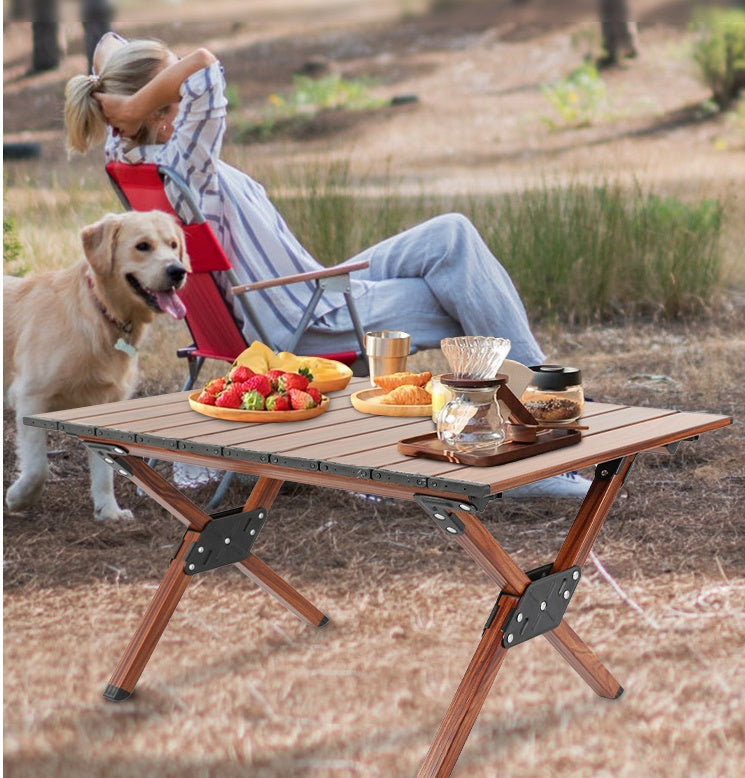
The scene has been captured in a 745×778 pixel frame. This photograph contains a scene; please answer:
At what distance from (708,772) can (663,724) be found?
0.56 ft

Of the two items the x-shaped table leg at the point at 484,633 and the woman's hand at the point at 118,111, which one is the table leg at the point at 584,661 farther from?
the woman's hand at the point at 118,111

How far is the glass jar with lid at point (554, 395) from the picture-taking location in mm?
2047

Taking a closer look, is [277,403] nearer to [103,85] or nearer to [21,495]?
[21,495]

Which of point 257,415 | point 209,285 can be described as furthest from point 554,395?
point 209,285

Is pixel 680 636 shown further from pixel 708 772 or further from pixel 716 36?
pixel 716 36

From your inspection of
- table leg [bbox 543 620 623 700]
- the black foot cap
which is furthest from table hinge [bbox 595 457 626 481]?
the black foot cap

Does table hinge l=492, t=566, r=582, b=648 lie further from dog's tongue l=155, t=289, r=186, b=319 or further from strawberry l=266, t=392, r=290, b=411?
dog's tongue l=155, t=289, r=186, b=319

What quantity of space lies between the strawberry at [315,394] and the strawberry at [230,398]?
0.13 metres

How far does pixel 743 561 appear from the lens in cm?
289

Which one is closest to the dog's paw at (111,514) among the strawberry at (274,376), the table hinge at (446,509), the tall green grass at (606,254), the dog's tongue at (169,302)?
the dog's tongue at (169,302)

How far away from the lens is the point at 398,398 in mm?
2209

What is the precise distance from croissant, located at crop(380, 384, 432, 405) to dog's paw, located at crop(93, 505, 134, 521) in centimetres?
133

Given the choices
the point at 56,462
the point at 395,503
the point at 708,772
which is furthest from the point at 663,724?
the point at 56,462

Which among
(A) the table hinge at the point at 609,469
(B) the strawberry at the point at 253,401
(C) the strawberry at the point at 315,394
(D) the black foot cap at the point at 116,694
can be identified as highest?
(B) the strawberry at the point at 253,401
